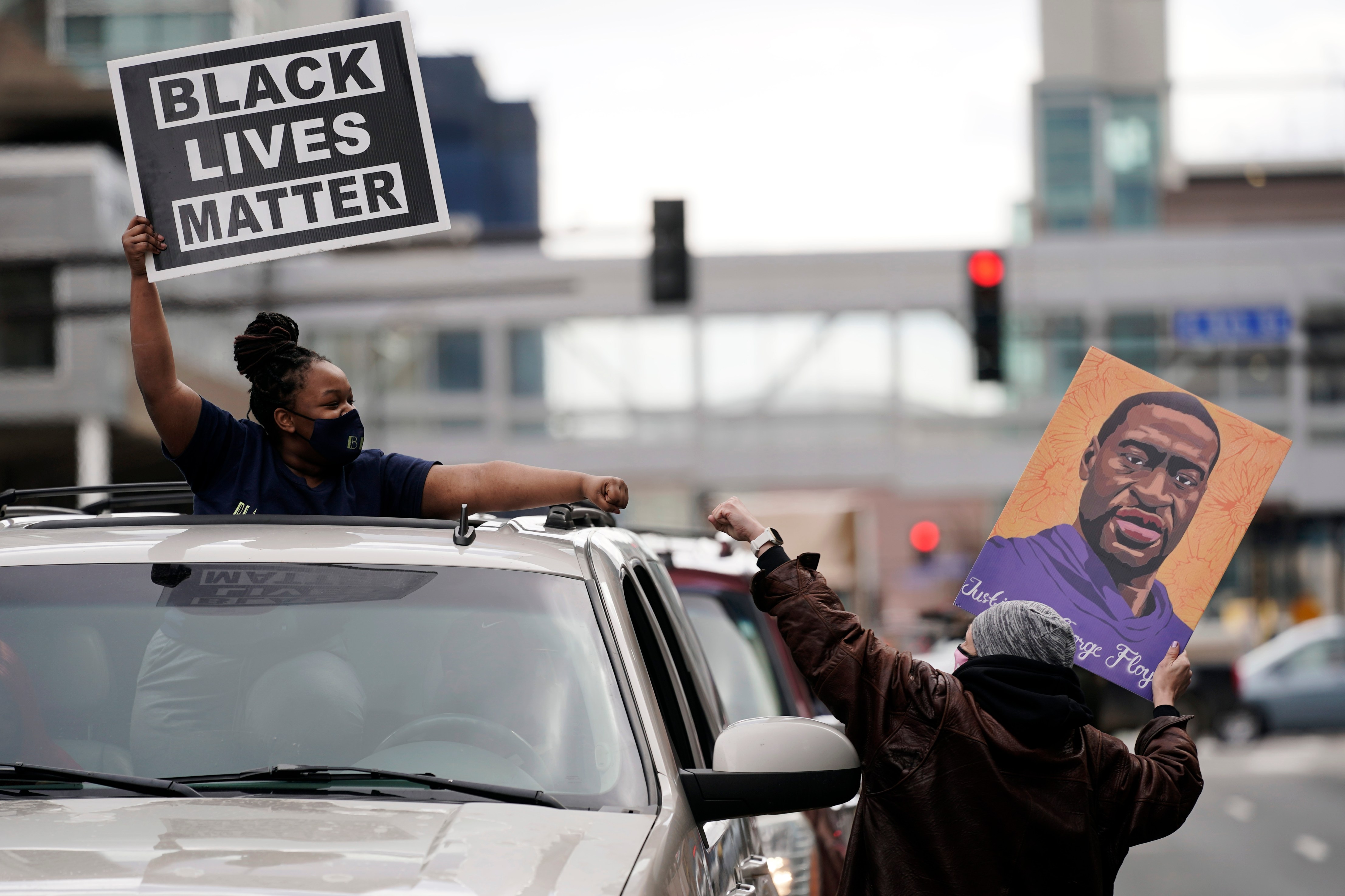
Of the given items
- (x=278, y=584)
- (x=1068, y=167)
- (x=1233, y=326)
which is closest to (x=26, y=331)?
(x=278, y=584)

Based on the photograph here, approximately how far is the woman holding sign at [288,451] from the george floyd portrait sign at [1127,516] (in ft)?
3.38

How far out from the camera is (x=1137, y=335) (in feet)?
145

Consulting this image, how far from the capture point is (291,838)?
2.56 m

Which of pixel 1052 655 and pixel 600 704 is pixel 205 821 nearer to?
pixel 600 704

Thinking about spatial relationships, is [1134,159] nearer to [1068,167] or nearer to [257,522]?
[1068,167]

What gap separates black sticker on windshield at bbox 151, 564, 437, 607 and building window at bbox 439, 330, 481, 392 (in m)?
44.2

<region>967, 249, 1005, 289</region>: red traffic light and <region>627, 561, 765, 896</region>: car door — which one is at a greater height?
<region>967, 249, 1005, 289</region>: red traffic light

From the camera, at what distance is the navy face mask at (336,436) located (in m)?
4.00

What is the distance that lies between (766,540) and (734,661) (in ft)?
10.1

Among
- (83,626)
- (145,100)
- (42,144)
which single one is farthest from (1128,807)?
(42,144)

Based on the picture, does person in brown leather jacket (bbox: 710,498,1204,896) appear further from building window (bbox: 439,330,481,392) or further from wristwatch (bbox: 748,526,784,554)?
building window (bbox: 439,330,481,392)

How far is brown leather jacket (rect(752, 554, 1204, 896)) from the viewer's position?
10.9ft

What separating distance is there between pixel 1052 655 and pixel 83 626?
77.4 inches

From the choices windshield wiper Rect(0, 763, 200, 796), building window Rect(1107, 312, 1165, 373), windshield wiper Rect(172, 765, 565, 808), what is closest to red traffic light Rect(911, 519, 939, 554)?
building window Rect(1107, 312, 1165, 373)
